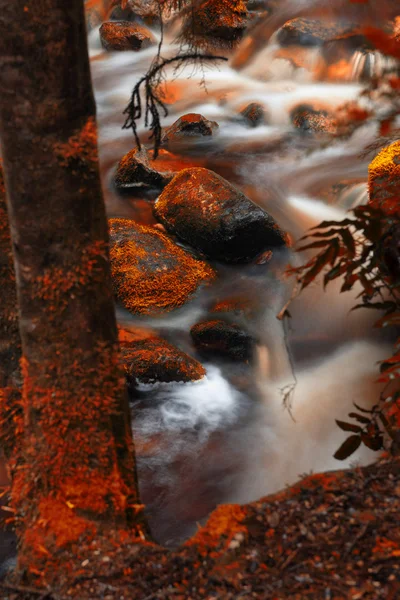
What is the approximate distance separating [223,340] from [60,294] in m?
3.31

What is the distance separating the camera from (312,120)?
8977mm

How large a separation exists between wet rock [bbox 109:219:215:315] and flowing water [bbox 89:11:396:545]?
5.7 inches

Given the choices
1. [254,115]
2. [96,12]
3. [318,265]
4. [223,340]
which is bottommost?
[223,340]

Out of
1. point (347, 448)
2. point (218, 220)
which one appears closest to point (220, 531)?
point (347, 448)

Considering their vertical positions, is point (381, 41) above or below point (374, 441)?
above

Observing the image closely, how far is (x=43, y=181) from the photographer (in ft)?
6.63

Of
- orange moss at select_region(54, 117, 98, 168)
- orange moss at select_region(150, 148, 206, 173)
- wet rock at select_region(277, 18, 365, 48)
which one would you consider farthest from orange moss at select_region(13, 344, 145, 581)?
wet rock at select_region(277, 18, 365, 48)

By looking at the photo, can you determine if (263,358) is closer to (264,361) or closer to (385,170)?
(264,361)

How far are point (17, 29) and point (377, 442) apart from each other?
7.28 feet

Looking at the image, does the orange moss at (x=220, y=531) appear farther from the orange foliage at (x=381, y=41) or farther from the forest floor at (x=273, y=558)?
the orange foliage at (x=381, y=41)

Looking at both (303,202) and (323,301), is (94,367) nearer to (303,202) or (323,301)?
(323,301)

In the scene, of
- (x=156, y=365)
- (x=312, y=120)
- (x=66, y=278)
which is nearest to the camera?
(x=66, y=278)

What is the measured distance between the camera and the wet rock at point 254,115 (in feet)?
30.3

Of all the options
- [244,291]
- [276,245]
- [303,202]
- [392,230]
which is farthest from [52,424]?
[303,202]
